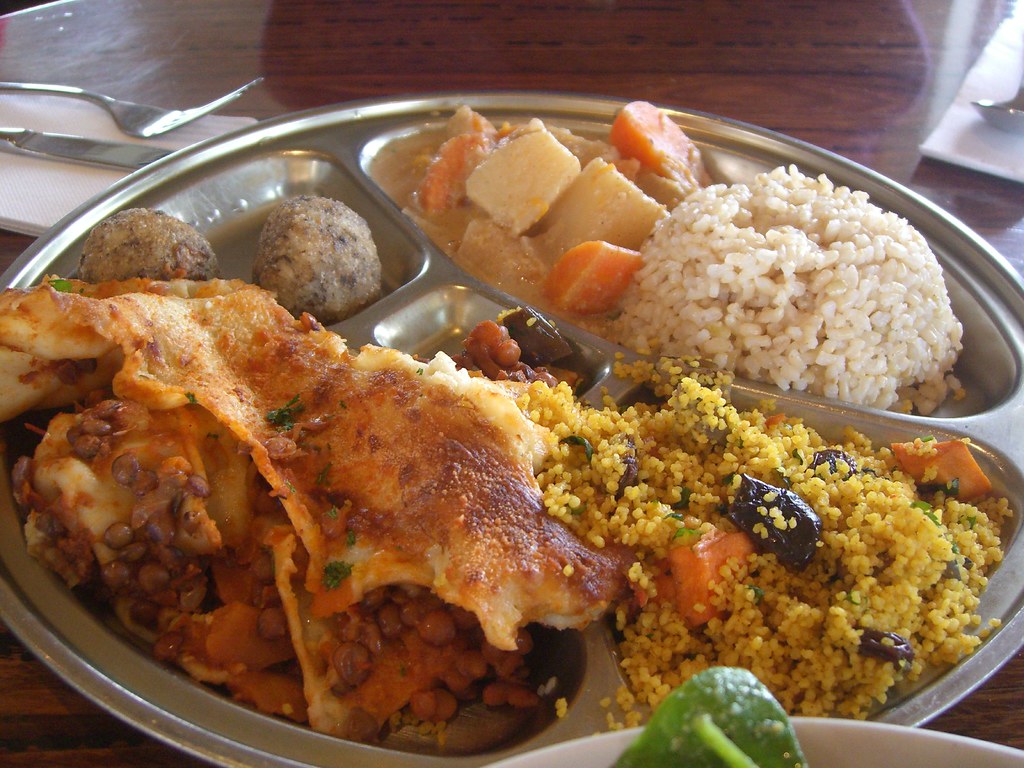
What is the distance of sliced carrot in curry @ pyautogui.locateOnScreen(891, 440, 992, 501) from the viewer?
2252 millimetres

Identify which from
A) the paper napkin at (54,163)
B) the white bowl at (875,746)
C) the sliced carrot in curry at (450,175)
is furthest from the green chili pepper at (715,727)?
the paper napkin at (54,163)

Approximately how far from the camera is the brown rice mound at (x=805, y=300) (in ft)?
8.67

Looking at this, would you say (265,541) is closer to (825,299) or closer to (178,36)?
(825,299)

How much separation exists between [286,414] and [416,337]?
0.89 metres

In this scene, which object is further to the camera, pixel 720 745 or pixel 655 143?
pixel 655 143

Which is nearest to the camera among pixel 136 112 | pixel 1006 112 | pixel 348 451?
pixel 348 451

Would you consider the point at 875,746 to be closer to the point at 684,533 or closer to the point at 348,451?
the point at 684,533

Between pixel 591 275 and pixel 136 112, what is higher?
pixel 136 112

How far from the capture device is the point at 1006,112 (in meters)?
3.91

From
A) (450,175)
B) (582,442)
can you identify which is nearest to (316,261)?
(450,175)

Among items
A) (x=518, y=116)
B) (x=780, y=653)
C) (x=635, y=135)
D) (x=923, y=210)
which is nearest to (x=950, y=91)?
(x=923, y=210)

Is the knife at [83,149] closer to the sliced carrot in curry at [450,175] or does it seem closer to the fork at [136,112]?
the fork at [136,112]

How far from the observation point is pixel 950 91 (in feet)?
14.8

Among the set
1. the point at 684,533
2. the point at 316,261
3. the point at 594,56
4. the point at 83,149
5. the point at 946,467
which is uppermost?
the point at 594,56
